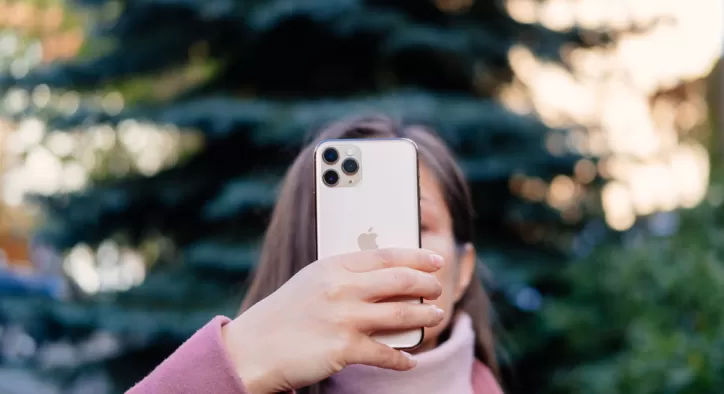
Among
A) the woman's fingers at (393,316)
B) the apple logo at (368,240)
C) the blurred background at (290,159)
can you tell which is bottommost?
the woman's fingers at (393,316)

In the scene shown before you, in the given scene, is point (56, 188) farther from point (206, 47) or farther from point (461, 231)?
point (461, 231)

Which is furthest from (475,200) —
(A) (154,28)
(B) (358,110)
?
(A) (154,28)

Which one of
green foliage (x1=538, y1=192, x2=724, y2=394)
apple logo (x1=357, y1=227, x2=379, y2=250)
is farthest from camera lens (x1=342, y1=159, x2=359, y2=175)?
green foliage (x1=538, y1=192, x2=724, y2=394)

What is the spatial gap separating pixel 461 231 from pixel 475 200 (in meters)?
2.16

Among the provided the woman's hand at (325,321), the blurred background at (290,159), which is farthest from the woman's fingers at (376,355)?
the blurred background at (290,159)

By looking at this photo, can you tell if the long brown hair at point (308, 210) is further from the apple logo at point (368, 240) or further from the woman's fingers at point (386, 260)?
the woman's fingers at point (386, 260)

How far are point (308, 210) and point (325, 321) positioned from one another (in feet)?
2.00

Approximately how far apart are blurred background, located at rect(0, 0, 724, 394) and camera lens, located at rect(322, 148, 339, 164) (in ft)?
6.92

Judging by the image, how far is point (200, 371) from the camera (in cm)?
101

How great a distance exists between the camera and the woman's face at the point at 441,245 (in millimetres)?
1514

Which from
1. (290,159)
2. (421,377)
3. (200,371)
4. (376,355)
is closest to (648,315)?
(290,159)

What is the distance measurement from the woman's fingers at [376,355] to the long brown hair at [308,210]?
1.60 ft

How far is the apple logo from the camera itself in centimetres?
123

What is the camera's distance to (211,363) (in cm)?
100
